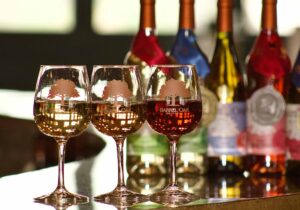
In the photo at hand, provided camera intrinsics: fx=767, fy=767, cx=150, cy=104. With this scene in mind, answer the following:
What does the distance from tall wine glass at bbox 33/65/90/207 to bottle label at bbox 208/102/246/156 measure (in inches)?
14.4

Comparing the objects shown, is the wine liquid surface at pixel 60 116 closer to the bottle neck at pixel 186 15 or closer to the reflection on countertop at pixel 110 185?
the reflection on countertop at pixel 110 185

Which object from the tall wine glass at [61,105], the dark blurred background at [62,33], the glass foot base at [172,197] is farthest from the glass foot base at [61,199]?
the dark blurred background at [62,33]

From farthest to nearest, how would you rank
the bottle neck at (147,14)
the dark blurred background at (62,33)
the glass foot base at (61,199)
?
the dark blurred background at (62,33) → the bottle neck at (147,14) → the glass foot base at (61,199)

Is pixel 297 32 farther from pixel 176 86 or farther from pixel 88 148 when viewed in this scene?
pixel 176 86

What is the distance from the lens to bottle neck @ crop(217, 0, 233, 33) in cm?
138

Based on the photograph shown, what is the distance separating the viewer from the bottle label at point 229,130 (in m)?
1.39

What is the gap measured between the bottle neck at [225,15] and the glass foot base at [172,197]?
0.39 meters

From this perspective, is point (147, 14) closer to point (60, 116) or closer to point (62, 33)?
point (60, 116)

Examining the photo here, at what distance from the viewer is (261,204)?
1.10 m

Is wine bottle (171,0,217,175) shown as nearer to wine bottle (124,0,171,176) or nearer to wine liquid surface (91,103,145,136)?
wine bottle (124,0,171,176)

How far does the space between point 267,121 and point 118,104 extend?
38cm

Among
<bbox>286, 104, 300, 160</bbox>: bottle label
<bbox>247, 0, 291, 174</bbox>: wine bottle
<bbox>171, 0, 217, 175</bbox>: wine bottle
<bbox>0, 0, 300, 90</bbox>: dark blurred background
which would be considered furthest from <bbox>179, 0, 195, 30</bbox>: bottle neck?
<bbox>0, 0, 300, 90</bbox>: dark blurred background

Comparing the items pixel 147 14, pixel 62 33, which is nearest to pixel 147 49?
pixel 147 14

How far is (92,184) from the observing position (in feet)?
4.08
